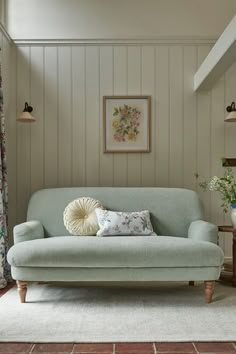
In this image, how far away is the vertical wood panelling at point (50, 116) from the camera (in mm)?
4230

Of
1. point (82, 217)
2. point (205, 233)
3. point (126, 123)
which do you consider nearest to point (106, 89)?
point (126, 123)

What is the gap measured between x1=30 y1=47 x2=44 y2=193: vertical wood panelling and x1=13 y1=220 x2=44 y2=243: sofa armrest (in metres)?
0.80

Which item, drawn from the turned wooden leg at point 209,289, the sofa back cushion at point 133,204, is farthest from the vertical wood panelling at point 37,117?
Answer: the turned wooden leg at point 209,289

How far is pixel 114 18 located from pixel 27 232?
94.8 inches

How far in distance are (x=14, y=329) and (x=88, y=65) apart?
2744 millimetres

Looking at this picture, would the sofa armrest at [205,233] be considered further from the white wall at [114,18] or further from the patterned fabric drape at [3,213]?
the white wall at [114,18]

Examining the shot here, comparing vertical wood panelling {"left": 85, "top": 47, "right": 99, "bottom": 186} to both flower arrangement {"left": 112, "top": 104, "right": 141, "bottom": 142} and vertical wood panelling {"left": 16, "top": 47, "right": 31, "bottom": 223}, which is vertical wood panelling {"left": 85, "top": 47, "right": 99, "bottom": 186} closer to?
flower arrangement {"left": 112, "top": 104, "right": 141, "bottom": 142}

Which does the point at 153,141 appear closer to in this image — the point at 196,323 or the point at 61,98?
the point at 61,98

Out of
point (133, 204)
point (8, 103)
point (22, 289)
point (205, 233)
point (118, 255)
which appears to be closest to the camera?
point (118, 255)

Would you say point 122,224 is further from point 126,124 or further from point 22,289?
point 126,124

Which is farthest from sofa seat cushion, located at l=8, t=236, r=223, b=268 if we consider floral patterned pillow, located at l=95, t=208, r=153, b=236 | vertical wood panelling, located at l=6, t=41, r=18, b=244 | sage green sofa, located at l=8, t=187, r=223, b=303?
vertical wood panelling, located at l=6, t=41, r=18, b=244

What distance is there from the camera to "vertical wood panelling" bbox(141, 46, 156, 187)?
4.23 metres

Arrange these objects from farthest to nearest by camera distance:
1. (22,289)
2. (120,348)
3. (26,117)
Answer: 1. (26,117)
2. (22,289)
3. (120,348)

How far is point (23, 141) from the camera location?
4.23 meters
